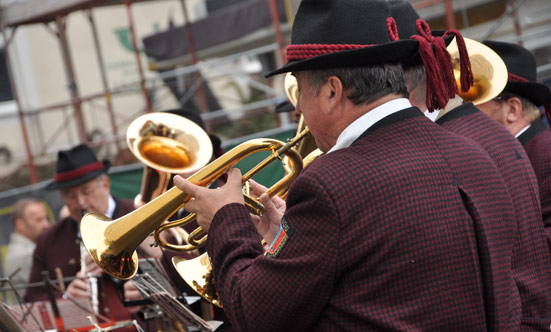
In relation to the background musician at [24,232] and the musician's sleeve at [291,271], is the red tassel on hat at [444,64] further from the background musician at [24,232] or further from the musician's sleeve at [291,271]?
the background musician at [24,232]

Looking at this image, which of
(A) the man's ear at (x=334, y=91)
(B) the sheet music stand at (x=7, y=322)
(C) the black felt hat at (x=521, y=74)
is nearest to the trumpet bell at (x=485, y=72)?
(C) the black felt hat at (x=521, y=74)

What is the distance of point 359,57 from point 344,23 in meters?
0.13

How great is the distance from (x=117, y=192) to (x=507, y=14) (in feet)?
15.8

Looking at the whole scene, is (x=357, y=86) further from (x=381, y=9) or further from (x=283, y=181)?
(x=283, y=181)

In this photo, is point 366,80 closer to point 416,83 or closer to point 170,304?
point 416,83

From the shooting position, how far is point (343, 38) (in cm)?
193

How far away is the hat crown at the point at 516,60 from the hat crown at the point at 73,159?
312cm

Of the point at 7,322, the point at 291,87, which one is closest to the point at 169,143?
the point at 291,87

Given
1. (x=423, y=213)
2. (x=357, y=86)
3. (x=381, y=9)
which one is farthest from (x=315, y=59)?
(x=423, y=213)

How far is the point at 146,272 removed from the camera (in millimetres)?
3299

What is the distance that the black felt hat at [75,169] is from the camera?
515 cm

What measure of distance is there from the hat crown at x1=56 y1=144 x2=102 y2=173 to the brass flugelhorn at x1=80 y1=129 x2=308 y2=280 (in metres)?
2.76

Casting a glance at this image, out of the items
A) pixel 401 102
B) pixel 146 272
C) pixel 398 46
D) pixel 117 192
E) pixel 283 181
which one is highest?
pixel 398 46

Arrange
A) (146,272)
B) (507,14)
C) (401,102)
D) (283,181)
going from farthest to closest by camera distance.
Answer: (507,14)
(146,272)
(283,181)
(401,102)
